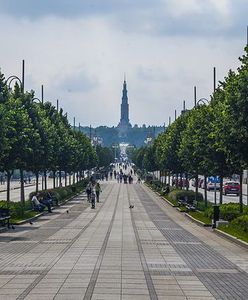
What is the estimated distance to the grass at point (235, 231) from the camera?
88.9 feet

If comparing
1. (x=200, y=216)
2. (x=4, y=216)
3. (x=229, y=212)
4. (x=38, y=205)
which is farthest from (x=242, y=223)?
(x=38, y=205)

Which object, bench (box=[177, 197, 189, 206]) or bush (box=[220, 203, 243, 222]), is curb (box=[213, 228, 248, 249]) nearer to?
bush (box=[220, 203, 243, 222])

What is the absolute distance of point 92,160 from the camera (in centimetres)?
11762

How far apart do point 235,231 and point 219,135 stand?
4.00 meters

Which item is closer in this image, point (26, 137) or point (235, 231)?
point (235, 231)

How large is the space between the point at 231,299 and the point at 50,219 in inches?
1100

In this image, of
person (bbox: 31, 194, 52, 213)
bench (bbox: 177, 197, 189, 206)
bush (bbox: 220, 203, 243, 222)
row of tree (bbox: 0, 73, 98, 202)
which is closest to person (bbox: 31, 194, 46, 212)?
person (bbox: 31, 194, 52, 213)

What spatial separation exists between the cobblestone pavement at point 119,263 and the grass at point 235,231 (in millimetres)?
638

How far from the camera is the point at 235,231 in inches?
1192

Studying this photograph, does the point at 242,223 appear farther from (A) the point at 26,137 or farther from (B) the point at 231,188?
(B) the point at 231,188

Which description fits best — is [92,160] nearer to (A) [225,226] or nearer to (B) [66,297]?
(A) [225,226]

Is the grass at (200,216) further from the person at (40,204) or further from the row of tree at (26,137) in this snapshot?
the row of tree at (26,137)

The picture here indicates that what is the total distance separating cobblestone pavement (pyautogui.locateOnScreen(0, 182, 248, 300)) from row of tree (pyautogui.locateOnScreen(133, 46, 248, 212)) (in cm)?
352

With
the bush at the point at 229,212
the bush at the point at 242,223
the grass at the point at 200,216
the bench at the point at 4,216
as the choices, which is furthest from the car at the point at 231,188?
the bench at the point at 4,216
